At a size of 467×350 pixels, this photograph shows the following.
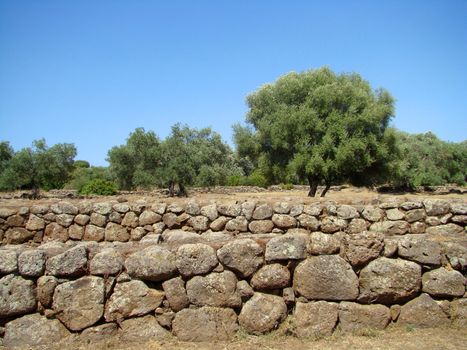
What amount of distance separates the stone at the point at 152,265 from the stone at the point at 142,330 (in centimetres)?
44

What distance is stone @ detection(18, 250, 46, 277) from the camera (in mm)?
4500

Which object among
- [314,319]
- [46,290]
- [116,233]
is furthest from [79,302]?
[116,233]

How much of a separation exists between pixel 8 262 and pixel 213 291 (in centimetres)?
226

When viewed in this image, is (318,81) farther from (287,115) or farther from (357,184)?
(357,184)

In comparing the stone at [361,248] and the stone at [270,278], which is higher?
the stone at [361,248]

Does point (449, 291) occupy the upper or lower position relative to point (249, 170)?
lower

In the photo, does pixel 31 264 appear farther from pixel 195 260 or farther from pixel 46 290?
pixel 195 260

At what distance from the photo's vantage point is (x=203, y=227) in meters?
10.2

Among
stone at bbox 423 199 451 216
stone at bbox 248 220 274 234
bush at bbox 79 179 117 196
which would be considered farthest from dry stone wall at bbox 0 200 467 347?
bush at bbox 79 179 117 196

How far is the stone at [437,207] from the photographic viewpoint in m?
9.69

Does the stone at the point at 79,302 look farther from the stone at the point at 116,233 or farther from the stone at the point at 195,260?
the stone at the point at 116,233

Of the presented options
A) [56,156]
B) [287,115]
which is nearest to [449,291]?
[287,115]

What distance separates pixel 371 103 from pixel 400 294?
2159 centimetres

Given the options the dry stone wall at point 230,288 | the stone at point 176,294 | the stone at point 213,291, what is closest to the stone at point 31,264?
the dry stone wall at point 230,288
